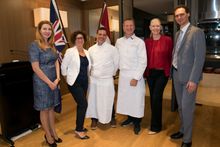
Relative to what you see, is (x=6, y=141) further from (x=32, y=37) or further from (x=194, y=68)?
(x=194, y=68)

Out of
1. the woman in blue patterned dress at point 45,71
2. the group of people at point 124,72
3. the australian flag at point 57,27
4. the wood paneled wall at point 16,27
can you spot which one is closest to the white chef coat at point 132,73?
the group of people at point 124,72

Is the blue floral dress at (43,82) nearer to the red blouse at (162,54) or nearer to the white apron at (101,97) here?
the white apron at (101,97)

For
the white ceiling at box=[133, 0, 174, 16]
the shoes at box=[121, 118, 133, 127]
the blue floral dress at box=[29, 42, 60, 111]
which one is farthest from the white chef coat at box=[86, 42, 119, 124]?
the white ceiling at box=[133, 0, 174, 16]

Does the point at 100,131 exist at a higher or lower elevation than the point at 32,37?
lower

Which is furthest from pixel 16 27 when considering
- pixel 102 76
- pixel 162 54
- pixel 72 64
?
pixel 162 54

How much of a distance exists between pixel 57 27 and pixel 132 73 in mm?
1627

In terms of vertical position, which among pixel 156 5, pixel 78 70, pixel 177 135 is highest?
pixel 156 5

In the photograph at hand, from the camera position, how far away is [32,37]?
4086mm

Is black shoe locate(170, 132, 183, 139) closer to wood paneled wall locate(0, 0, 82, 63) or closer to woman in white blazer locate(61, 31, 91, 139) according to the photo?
woman in white blazer locate(61, 31, 91, 139)

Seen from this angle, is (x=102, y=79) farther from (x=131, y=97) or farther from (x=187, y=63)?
(x=187, y=63)

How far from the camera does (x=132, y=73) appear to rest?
2.83m

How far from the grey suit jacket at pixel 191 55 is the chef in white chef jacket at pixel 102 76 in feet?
2.98

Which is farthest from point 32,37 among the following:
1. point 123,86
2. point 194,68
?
point 194,68

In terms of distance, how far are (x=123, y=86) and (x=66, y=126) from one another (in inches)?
42.2
